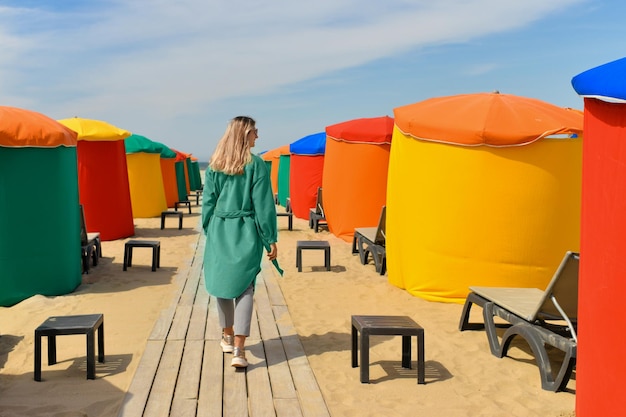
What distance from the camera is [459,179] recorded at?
7.00 meters

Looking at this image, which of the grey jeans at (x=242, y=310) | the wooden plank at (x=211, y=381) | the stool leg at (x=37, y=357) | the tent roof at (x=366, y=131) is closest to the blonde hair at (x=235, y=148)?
the grey jeans at (x=242, y=310)

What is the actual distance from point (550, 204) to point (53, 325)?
15.8ft

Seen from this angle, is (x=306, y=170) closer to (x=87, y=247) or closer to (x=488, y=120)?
(x=87, y=247)

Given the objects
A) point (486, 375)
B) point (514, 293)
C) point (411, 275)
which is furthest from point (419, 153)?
point (486, 375)

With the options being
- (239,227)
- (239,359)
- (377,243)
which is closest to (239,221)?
(239,227)

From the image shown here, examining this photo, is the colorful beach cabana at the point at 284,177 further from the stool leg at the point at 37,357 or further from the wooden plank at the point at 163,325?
the stool leg at the point at 37,357

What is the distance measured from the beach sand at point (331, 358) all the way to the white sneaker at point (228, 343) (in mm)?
603

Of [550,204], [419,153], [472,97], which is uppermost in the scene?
[472,97]

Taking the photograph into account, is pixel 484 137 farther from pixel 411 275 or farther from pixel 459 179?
pixel 411 275

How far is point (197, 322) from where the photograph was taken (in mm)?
5883

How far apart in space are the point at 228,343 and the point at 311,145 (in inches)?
471

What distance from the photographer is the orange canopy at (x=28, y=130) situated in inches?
265

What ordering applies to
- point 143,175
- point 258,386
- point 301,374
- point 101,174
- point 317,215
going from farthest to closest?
point 143,175
point 317,215
point 101,174
point 301,374
point 258,386

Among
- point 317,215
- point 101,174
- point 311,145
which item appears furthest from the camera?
point 311,145
